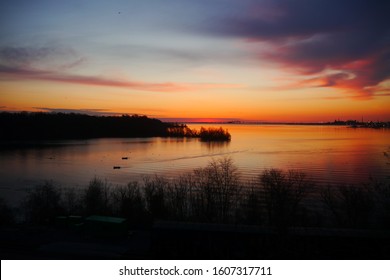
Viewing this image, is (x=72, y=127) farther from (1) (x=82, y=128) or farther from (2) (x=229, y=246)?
(2) (x=229, y=246)

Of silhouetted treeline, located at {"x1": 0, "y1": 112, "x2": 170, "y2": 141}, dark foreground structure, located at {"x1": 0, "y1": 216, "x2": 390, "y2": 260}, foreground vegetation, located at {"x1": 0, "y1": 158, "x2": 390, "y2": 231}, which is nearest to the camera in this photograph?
dark foreground structure, located at {"x1": 0, "y1": 216, "x2": 390, "y2": 260}

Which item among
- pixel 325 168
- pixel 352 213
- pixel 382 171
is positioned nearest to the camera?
pixel 352 213

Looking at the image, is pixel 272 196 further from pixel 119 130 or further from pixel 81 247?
pixel 119 130

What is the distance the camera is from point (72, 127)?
71188mm

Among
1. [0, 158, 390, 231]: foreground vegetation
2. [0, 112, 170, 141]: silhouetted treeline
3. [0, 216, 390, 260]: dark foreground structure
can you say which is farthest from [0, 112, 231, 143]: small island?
[0, 216, 390, 260]: dark foreground structure

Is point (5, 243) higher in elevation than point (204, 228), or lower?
lower

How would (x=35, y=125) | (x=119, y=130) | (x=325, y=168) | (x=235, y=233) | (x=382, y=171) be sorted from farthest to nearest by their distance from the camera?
(x=119, y=130)
(x=35, y=125)
(x=325, y=168)
(x=382, y=171)
(x=235, y=233)

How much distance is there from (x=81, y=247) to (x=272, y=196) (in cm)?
917

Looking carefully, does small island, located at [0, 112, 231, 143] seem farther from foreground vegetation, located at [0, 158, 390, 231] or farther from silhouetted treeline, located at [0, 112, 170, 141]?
foreground vegetation, located at [0, 158, 390, 231]

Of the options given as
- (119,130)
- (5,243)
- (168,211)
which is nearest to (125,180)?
(168,211)

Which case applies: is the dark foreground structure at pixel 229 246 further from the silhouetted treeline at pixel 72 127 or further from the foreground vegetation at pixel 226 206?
the silhouetted treeline at pixel 72 127

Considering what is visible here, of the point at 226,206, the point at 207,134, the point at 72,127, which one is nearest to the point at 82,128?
the point at 72,127

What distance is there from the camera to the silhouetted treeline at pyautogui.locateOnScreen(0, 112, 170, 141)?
60.9 metres

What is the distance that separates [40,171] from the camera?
91.0 feet
